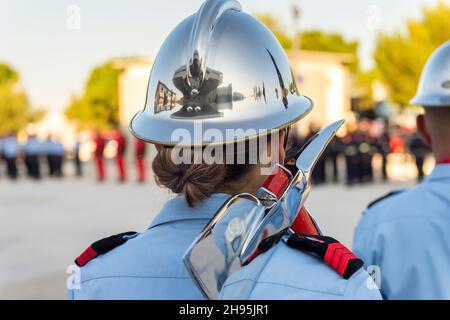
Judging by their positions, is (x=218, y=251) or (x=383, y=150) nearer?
(x=218, y=251)

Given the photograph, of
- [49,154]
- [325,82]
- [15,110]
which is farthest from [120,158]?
[15,110]

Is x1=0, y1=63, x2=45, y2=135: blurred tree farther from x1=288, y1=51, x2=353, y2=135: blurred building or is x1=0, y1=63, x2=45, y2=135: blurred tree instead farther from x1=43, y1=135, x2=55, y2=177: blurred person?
x1=43, y1=135, x2=55, y2=177: blurred person

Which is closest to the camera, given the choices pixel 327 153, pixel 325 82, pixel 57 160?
pixel 327 153

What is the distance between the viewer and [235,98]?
1.39 meters

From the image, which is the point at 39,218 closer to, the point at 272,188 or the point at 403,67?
the point at 272,188

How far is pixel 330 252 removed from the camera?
1.13m

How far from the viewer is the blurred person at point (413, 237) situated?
6.71ft

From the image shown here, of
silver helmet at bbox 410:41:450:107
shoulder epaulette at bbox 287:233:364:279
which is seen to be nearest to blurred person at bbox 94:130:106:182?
silver helmet at bbox 410:41:450:107

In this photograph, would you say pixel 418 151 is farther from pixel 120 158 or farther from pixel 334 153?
pixel 120 158

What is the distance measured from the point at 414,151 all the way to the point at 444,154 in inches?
507

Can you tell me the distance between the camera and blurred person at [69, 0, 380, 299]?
126cm

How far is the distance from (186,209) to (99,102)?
170 ft

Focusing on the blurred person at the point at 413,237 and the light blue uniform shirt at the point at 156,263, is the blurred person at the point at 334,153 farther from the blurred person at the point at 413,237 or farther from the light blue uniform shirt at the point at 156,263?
the light blue uniform shirt at the point at 156,263

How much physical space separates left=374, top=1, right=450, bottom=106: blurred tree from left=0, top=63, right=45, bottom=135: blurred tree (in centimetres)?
2170
